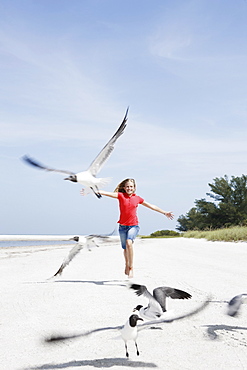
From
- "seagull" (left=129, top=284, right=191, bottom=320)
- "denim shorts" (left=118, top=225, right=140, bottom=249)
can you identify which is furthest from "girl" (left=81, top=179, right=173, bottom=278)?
"seagull" (left=129, top=284, right=191, bottom=320)

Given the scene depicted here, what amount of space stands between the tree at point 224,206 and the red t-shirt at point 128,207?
28567 millimetres

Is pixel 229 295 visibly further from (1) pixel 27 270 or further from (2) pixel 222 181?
(2) pixel 222 181

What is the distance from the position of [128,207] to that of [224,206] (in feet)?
97.3

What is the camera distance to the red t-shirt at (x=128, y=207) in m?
5.89

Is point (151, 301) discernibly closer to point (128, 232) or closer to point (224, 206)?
point (128, 232)

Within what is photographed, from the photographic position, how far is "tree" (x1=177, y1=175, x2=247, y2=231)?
34.2 metres

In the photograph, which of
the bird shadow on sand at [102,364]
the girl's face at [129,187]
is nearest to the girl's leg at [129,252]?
the girl's face at [129,187]

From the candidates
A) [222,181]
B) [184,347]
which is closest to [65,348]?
[184,347]

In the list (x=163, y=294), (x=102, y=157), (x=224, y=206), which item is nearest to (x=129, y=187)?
(x=102, y=157)

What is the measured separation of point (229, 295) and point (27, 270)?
15.3 feet

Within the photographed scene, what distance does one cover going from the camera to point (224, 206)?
113ft

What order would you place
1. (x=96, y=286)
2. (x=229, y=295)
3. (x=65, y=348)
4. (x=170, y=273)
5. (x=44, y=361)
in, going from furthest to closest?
1. (x=170, y=273)
2. (x=96, y=286)
3. (x=229, y=295)
4. (x=65, y=348)
5. (x=44, y=361)

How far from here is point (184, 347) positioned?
3273 millimetres

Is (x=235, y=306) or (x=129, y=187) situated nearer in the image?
(x=235, y=306)
